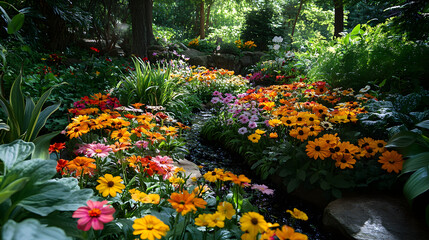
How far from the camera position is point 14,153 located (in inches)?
39.5

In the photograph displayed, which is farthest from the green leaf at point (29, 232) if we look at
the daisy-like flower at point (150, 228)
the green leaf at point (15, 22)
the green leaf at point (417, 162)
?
the green leaf at point (417, 162)

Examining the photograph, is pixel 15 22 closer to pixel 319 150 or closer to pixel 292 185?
pixel 319 150

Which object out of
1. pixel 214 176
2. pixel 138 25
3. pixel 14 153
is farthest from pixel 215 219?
pixel 138 25

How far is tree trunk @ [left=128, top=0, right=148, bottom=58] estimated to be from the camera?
6524mm

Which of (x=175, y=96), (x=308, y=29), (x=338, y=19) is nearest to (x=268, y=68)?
(x=338, y=19)

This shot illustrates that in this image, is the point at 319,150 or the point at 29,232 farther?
the point at 319,150

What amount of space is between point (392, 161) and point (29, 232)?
2.18 m

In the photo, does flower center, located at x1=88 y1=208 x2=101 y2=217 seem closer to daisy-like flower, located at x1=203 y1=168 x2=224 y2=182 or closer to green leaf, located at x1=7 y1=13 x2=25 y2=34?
Result: daisy-like flower, located at x1=203 y1=168 x2=224 y2=182

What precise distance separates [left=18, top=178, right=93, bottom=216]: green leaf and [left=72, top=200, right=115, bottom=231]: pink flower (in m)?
0.04

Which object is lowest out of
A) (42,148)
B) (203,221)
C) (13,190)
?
(203,221)

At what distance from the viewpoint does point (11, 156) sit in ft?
3.23

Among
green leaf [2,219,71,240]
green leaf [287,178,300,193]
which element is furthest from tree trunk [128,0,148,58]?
green leaf [2,219,71,240]

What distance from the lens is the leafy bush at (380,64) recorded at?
3404 millimetres

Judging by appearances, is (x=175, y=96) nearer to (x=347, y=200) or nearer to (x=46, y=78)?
(x=46, y=78)
